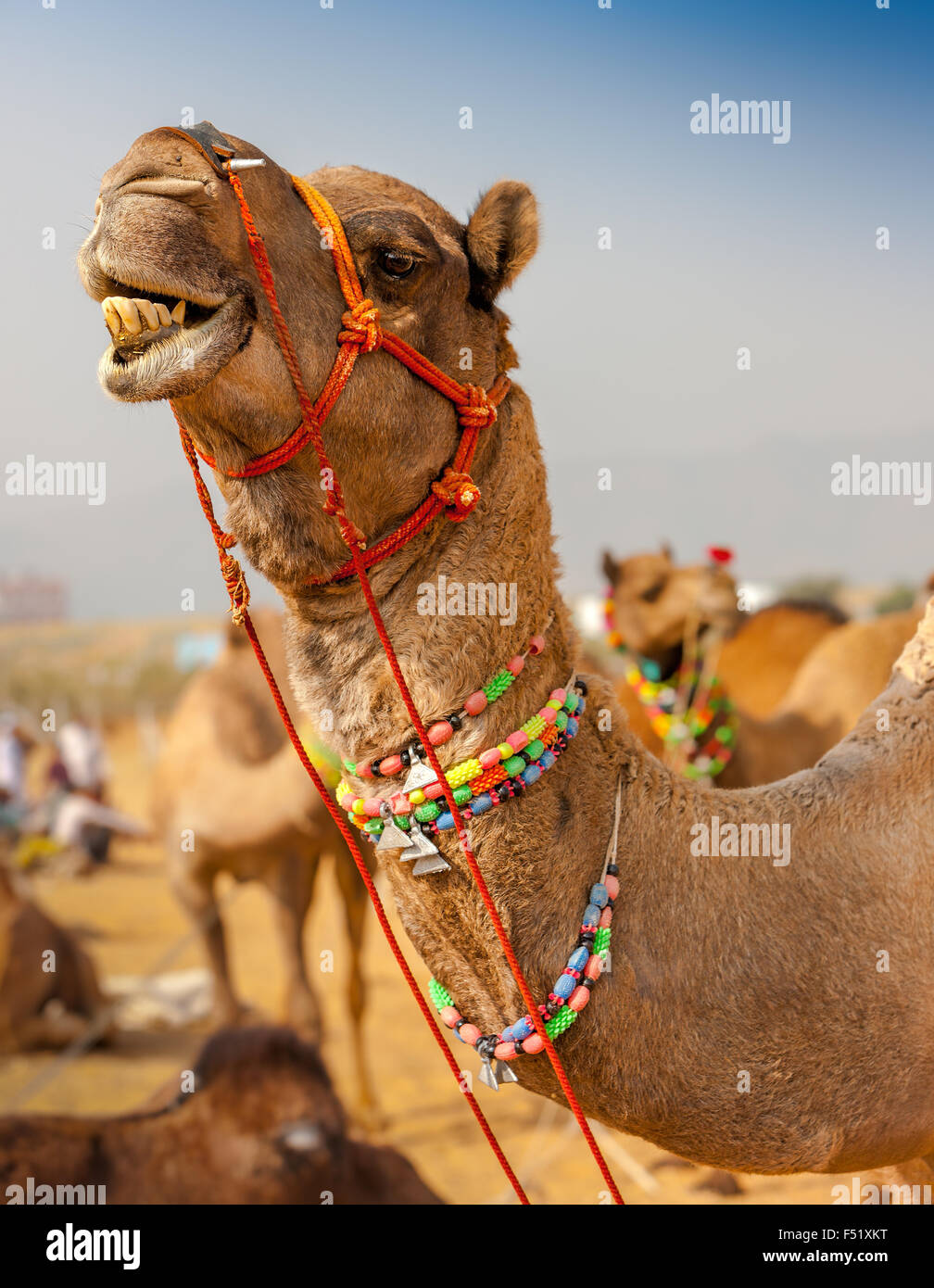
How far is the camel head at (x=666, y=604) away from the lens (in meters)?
6.70

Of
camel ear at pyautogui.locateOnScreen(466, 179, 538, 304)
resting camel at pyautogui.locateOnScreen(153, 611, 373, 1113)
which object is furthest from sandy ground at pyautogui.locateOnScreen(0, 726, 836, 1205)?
camel ear at pyautogui.locateOnScreen(466, 179, 538, 304)

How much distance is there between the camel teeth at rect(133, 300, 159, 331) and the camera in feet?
5.69

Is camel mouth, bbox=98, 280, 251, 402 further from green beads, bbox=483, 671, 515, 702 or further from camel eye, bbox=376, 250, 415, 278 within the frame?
green beads, bbox=483, 671, 515, 702

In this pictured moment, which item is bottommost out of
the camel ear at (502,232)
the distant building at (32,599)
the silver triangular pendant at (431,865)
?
the distant building at (32,599)

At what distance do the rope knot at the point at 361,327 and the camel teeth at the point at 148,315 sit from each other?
298mm

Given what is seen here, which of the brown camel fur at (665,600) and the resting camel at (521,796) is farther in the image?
the brown camel fur at (665,600)

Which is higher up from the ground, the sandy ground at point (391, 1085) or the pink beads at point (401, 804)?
the pink beads at point (401, 804)

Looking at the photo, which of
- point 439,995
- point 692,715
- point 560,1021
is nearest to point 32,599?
point 692,715

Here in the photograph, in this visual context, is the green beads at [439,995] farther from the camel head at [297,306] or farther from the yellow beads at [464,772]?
the camel head at [297,306]

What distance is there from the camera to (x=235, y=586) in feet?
6.88

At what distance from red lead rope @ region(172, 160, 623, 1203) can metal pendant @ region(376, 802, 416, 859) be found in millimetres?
65

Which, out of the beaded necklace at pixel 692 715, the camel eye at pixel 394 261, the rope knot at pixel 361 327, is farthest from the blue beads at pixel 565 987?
the beaded necklace at pixel 692 715
